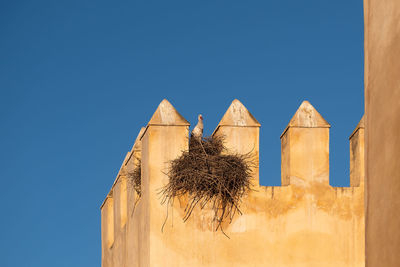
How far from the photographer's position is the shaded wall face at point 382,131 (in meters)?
4.38

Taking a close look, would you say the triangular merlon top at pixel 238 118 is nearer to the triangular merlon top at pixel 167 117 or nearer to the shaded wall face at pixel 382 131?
the triangular merlon top at pixel 167 117

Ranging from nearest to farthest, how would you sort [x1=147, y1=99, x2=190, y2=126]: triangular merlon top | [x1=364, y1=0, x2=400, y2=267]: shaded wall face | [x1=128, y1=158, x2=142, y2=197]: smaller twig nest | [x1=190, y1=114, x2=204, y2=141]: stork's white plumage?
[x1=364, y1=0, x2=400, y2=267]: shaded wall face, [x1=147, y1=99, x2=190, y2=126]: triangular merlon top, [x1=190, y1=114, x2=204, y2=141]: stork's white plumage, [x1=128, y1=158, x2=142, y2=197]: smaller twig nest

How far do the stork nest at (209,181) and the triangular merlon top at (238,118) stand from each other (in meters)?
0.40

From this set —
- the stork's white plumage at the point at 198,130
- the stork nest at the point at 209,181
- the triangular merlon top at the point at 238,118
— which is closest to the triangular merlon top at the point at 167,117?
the stork's white plumage at the point at 198,130

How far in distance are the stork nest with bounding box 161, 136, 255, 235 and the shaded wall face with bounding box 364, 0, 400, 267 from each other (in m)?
7.01

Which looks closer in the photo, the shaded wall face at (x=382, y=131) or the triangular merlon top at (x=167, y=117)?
the shaded wall face at (x=382, y=131)

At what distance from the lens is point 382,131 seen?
4594mm

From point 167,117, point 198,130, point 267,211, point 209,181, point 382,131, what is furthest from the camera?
point 198,130

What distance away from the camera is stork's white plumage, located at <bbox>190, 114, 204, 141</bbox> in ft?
40.0

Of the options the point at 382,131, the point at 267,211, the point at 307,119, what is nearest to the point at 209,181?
the point at 267,211

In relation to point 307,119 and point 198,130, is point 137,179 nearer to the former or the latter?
point 198,130

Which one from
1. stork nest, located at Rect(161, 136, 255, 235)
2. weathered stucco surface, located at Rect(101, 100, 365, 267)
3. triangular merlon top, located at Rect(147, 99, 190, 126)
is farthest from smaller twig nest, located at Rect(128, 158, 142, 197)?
triangular merlon top, located at Rect(147, 99, 190, 126)

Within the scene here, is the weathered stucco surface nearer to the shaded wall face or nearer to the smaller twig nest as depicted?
the smaller twig nest

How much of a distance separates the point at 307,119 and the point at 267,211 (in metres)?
1.42
